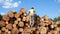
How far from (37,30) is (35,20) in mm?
427

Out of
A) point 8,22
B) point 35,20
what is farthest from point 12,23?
point 35,20

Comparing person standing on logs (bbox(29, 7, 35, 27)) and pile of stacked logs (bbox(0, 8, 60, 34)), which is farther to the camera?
person standing on logs (bbox(29, 7, 35, 27))

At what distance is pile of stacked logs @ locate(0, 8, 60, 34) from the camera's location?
5.07 m

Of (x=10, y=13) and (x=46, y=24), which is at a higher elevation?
(x=10, y=13)

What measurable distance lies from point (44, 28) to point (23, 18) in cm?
68

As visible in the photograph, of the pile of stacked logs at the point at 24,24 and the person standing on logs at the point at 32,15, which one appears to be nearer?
the pile of stacked logs at the point at 24,24

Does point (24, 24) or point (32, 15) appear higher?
point (32, 15)

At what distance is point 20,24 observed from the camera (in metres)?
5.22

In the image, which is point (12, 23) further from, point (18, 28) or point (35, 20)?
point (35, 20)

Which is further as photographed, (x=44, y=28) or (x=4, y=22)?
(x=4, y=22)

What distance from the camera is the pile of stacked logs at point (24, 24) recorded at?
5.07m

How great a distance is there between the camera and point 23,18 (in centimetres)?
530

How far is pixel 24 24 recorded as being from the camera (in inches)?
211

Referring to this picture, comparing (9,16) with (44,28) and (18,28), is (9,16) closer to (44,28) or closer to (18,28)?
(18,28)
